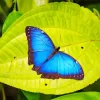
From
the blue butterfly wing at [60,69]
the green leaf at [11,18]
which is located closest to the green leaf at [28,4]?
the green leaf at [11,18]

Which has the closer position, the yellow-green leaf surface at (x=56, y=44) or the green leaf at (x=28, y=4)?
the yellow-green leaf surface at (x=56, y=44)

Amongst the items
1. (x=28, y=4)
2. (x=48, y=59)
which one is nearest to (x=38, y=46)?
(x=48, y=59)

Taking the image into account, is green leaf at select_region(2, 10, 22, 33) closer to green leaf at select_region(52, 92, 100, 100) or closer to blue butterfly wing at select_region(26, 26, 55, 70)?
blue butterfly wing at select_region(26, 26, 55, 70)

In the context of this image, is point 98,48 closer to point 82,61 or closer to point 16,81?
point 82,61

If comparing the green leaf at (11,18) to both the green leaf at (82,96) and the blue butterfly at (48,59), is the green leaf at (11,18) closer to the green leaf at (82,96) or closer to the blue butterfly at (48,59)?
the blue butterfly at (48,59)

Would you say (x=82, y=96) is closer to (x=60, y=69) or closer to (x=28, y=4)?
(x=60, y=69)

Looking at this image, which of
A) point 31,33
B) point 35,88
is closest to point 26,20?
point 31,33

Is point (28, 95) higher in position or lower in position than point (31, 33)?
lower
